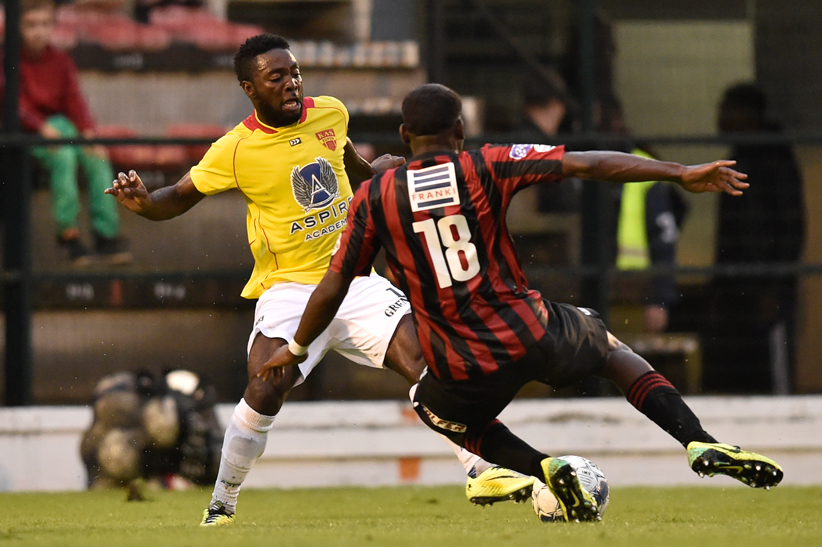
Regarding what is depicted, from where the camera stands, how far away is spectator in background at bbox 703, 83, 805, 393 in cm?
869

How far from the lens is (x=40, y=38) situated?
8656 mm

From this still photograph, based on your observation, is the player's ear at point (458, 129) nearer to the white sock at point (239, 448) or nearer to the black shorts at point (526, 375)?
the black shorts at point (526, 375)

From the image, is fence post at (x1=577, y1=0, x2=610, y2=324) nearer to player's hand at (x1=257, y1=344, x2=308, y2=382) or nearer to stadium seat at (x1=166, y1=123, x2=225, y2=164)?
stadium seat at (x1=166, y1=123, x2=225, y2=164)

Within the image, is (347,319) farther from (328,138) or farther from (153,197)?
(153,197)

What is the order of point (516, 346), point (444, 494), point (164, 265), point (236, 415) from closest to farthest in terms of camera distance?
1. point (516, 346)
2. point (236, 415)
3. point (444, 494)
4. point (164, 265)

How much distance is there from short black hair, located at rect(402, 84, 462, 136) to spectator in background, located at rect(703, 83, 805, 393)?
4288 mm

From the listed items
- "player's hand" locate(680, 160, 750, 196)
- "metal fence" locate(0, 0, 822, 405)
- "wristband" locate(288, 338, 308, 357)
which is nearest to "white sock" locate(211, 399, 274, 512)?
"wristband" locate(288, 338, 308, 357)

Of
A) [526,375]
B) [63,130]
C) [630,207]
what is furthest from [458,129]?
[63,130]

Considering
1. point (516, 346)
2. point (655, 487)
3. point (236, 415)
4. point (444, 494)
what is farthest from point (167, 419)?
point (516, 346)

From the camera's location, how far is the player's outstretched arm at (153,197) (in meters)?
5.89

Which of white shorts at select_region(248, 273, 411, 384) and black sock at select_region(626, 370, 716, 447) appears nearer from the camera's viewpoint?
black sock at select_region(626, 370, 716, 447)

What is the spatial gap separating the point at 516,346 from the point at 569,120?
4.14 meters

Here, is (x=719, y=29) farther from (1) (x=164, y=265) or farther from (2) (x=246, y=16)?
(1) (x=164, y=265)

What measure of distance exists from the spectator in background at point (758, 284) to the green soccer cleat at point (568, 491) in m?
3.97
